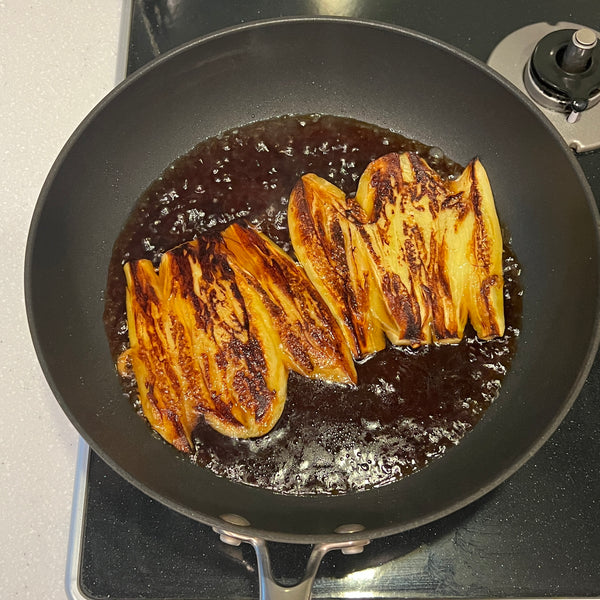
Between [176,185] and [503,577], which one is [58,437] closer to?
[176,185]

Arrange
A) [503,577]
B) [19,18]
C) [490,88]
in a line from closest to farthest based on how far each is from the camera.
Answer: [503,577]
[490,88]
[19,18]

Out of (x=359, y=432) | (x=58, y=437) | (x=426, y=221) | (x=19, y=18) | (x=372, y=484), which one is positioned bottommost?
(x=372, y=484)

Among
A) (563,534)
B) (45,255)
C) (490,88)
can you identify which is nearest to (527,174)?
(490,88)

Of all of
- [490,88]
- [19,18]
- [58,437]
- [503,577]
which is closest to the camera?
[503,577]

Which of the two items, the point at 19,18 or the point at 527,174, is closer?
the point at 527,174

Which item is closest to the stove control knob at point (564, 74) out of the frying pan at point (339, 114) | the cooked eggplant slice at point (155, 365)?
the frying pan at point (339, 114)

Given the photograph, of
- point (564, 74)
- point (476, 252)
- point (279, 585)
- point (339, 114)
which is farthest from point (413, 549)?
point (564, 74)

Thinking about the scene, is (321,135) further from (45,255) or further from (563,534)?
(563,534)

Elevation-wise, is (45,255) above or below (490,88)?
below
